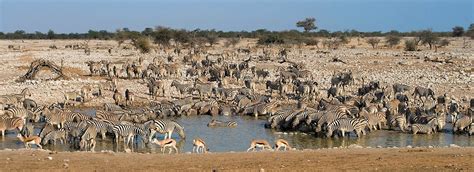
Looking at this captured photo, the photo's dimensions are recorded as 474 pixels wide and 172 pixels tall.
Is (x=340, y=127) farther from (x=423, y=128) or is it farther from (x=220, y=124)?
(x=220, y=124)

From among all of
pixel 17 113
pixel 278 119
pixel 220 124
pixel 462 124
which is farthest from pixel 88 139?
pixel 462 124

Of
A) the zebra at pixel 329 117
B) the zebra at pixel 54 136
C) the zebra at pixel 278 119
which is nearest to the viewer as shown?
the zebra at pixel 54 136

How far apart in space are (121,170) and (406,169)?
15.0ft

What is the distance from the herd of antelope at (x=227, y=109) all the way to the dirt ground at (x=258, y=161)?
67.6 inches

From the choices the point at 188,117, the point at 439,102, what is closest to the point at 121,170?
the point at 188,117

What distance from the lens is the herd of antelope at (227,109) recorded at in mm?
16750

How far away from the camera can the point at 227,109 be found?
22.8m

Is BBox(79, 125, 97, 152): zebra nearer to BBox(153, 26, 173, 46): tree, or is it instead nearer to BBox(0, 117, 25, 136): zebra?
BBox(0, 117, 25, 136): zebra

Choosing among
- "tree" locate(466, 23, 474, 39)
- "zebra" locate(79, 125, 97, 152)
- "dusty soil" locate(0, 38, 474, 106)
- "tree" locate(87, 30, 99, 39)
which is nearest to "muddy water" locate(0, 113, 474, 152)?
"zebra" locate(79, 125, 97, 152)

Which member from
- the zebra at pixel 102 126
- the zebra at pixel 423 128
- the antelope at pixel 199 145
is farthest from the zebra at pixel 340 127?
the zebra at pixel 102 126

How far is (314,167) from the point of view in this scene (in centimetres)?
1165

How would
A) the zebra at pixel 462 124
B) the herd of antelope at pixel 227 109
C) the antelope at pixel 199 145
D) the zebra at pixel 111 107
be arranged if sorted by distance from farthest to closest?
the zebra at pixel 111 107 → the zebra at pixel 462 124 → the herd of antelope at pixel 227 109 → the antelope at pixel 199 145

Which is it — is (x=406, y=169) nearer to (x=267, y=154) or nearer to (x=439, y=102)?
(x=267, y=154)

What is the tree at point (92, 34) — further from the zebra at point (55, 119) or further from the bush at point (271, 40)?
the zebra at point (55, 119)
